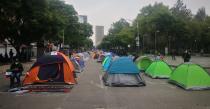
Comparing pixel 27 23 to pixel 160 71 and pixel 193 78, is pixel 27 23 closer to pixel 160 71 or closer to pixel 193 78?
pixel 160 71

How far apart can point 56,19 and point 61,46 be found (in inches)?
1938

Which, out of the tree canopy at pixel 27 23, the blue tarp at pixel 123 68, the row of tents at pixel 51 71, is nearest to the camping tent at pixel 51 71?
the row of tents at pixel 51 71

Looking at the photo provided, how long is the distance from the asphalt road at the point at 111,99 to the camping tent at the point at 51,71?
326 centimetres

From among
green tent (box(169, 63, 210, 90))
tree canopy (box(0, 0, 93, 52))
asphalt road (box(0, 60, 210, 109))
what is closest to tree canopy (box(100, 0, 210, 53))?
tree canopy (box(0, 0, 93, 52))

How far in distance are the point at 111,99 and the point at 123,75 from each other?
677cm

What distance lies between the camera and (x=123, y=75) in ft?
77.3

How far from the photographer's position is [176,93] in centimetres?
1931

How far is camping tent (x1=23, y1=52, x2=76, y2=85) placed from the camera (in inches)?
942

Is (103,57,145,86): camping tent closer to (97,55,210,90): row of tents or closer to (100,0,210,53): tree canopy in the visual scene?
(97,55,210,90): row of tents

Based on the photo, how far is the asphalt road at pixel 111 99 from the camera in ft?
48.9

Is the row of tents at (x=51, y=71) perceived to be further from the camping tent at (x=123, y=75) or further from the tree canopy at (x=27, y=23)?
the tree canopy at (x=27, y=23)

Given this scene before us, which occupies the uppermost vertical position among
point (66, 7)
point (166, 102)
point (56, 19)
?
point (66, 7)

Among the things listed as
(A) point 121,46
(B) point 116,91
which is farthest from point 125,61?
(A) point 121,46

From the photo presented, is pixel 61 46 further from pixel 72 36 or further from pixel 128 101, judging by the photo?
pixel 128 101
